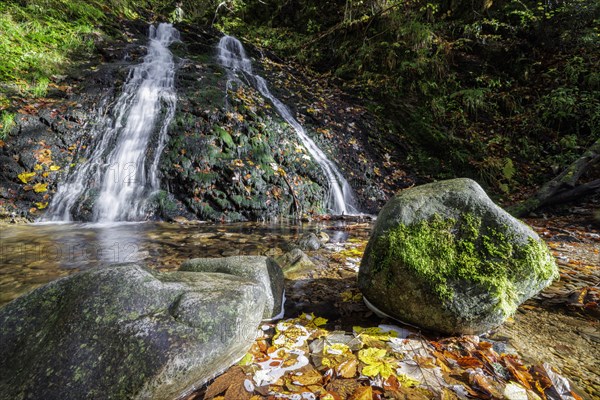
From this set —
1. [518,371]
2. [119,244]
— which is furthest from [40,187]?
[518,371]

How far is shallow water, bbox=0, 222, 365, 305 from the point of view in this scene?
3.45m

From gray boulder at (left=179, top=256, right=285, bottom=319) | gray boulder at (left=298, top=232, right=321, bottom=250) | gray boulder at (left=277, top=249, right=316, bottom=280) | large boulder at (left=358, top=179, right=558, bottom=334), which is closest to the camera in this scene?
large boulder at (left=358, top=179, right=558, bottom=334)

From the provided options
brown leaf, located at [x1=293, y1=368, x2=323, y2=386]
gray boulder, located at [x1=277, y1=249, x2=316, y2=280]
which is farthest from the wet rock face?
brown leaf, located at [x1=293, y1=368, x2=323, y2=386]

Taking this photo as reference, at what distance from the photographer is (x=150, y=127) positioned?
7.05 m

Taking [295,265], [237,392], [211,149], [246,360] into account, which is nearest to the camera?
[237,392]

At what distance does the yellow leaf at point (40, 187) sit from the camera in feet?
18.1

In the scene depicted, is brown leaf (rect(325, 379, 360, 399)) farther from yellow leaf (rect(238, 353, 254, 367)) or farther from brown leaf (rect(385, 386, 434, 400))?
yellow leaf (rect(238, 353, 254, 367))

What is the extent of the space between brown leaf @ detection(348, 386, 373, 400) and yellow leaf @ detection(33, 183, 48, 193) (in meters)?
6.80

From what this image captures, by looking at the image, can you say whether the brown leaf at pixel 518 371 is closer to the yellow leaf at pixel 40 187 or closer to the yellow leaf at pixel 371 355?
the yellow leaf at pixel 371 355

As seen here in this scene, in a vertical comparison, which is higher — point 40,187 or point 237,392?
point 40,187

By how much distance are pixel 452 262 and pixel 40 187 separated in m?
7.12

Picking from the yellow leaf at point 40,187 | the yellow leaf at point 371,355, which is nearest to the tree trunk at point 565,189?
the yellow leaf at point 371,355

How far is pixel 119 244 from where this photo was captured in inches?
172

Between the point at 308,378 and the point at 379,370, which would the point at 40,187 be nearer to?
the point at 308,378
